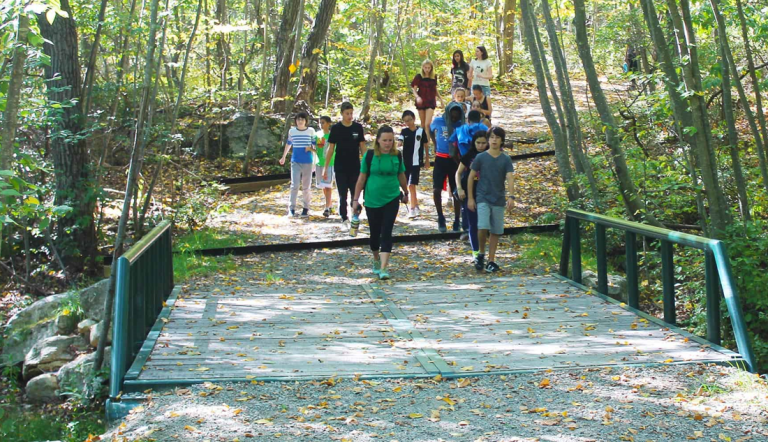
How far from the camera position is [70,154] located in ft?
39.5

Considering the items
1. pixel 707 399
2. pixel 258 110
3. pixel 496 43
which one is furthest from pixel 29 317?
pixel 496 43

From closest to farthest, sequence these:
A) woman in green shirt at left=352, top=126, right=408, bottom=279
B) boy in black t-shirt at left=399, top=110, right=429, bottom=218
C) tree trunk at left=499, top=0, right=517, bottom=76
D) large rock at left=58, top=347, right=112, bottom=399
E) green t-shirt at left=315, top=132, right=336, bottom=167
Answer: large rock at left=58, top=347, right=112, bottom=399 < woman in green shirt at left=352, top=126, right=408, bottom=279 < boy in black t-shirt at left=399, top=110, right=429, bottom=218 < green t-shirt at left=315, top=132, right=336, bottom=167 < tree trunk at left=499, top=0, right=517, bottom=76

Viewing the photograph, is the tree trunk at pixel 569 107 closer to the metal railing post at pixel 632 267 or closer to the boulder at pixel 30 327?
the metal railing post at pixel 632 267

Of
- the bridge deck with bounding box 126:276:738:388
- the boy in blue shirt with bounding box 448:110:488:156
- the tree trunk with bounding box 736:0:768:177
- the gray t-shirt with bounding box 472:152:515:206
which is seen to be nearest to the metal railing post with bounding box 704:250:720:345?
the bridge deck with bounding box 126:276:738:388

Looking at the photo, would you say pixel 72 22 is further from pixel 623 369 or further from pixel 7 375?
pixel 623 369

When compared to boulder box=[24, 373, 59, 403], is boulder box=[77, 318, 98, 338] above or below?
above

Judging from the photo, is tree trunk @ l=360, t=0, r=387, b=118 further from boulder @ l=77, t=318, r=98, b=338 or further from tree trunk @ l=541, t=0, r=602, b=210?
boulder @ l=77, t=318, r=98, b=338

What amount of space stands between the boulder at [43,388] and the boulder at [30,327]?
1.15m

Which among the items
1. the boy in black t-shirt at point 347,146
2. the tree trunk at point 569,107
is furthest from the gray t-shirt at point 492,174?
the boy in black t-shirt at point 347,146

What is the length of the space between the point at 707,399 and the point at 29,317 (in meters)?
8.26

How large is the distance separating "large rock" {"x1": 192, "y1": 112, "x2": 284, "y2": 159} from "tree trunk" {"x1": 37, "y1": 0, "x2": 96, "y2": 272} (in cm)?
806

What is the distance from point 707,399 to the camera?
5.07 m

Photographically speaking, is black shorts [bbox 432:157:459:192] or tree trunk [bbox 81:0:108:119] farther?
black shorts [bbox 432:157:459:192]

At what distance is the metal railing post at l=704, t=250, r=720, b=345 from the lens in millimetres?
6148
